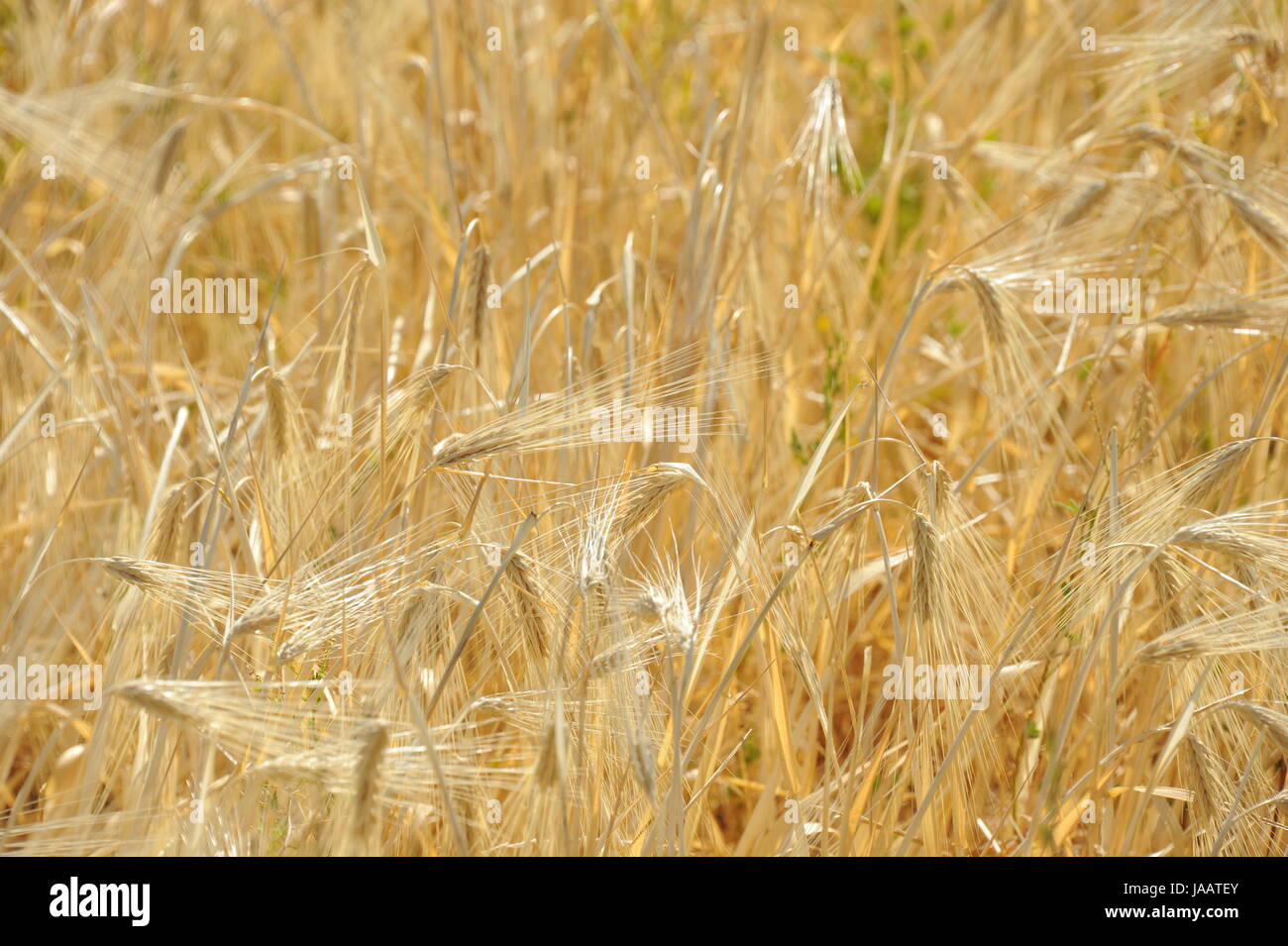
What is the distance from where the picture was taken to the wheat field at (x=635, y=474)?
108 cm

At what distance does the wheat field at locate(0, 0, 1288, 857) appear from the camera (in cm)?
108

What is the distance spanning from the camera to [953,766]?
1155 millimetres

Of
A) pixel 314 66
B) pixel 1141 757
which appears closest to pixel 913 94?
pixel 314 66

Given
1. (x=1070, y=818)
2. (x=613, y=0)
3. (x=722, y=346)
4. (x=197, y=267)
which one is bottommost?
(x=1070, y=818)

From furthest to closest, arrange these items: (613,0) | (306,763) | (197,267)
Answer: (613,0), (197,267), (306,763)

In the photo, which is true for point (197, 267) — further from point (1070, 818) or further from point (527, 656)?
point (1070, 818)

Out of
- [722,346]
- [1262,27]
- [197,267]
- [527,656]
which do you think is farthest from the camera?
[197,267]

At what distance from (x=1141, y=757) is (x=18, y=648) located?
1326 millimetres

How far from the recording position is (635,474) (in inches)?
46.8

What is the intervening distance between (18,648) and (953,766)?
3.47 feet

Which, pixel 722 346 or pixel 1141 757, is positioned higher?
pixel 722 346

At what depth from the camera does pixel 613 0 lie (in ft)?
9.22

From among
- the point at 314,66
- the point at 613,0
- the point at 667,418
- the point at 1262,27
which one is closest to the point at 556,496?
the point at 667,418

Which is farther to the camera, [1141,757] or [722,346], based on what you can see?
[722,346]
